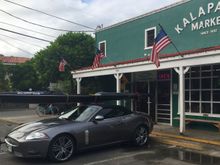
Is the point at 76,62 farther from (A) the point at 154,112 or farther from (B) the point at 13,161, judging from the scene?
(B) the point at 13,161

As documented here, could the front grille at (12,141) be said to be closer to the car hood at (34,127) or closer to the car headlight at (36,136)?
the car hood at (34,127)

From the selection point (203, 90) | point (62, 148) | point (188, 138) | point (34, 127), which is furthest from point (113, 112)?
point (203, 90)

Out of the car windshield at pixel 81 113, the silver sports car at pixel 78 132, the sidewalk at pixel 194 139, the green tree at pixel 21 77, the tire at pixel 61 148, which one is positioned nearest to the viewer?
the silver sports car at pixel 78 132

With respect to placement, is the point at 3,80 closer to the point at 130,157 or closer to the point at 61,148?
the point at 61,148

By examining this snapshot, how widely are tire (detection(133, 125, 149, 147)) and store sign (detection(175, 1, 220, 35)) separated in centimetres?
557

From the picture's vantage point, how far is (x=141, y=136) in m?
10.6

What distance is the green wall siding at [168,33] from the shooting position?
45.9 ft

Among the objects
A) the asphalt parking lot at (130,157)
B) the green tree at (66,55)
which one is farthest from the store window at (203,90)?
the green tree at (66,55)

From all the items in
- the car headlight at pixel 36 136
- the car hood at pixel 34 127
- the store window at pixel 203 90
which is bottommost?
the car headlight at pixel 36 136

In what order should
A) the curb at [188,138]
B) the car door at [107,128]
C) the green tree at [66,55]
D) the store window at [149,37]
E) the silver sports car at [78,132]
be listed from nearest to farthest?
the silver sports car at [78,132]
the car door at [107,128]
the curb at [188,138]
the store window at [149,37]
the green tree at [66,55]

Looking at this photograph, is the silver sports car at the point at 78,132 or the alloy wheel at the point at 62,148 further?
the alloy wheel at the point at 62,148

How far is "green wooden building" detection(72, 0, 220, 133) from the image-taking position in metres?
12.4

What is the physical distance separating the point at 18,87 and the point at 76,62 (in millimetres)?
15180

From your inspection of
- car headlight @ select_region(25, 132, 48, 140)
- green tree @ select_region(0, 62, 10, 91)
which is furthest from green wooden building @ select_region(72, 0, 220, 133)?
green tree @ select_region(0, 62, 10, 91)
